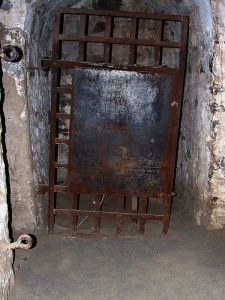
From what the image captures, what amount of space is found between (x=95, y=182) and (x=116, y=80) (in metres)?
0.79

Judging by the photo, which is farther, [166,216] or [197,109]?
[197,109]

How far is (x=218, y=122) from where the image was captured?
243cm

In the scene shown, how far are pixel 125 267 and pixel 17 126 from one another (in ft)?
4.02

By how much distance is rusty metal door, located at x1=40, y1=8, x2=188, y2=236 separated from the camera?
92.7 inches

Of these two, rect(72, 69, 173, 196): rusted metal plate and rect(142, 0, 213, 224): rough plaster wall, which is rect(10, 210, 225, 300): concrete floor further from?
rect(72, 69, 173, 196): rusted metal plate

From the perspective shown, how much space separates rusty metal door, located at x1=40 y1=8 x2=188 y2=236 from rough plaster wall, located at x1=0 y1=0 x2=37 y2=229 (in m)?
0.19

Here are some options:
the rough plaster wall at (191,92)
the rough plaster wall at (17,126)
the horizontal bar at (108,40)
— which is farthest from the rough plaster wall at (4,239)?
the horizontal bar at (108,40)

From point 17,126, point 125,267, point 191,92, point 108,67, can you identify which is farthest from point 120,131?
point 125,267

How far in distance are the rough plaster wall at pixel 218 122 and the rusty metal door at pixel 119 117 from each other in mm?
230

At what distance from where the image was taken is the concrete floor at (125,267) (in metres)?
1.94

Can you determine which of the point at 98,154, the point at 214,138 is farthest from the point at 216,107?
the point at 98,154

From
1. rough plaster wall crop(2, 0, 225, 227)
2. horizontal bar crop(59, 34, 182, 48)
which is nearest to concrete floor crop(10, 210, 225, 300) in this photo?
rough plaster wall crop(2, 0, 225, 227)

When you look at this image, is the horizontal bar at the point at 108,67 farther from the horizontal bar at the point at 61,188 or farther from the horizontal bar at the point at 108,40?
the horizontal bar at the point at 61,188

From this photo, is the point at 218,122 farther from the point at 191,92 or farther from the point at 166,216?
the point at 166,216
